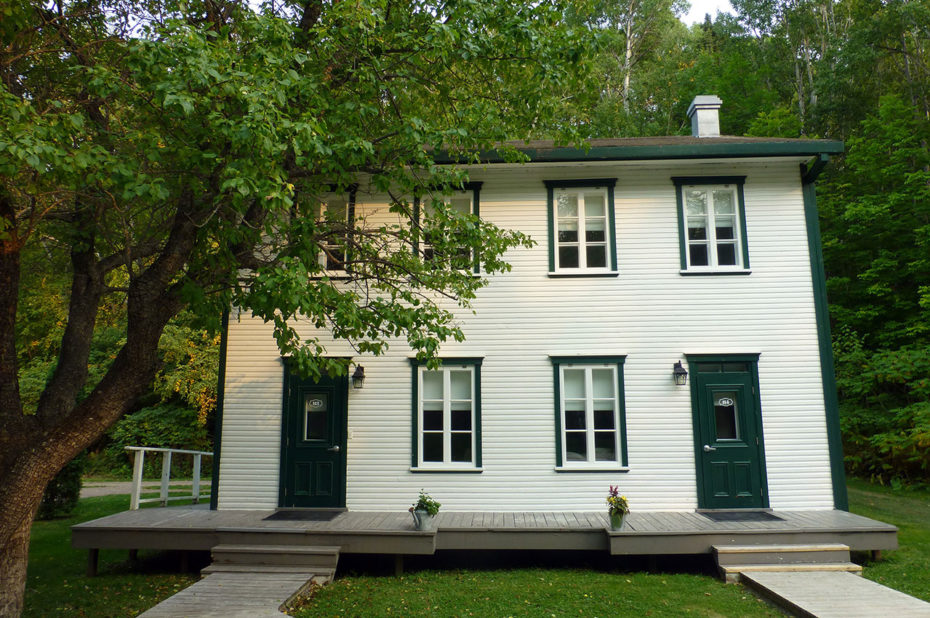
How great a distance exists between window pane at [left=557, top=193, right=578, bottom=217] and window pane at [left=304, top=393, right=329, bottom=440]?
5.04 meters

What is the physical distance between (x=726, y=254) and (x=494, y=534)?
19.4 feet

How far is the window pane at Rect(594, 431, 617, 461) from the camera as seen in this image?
9.80 metres

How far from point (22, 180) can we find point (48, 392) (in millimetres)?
2081

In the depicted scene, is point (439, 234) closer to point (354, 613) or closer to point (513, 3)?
point (513, 3)

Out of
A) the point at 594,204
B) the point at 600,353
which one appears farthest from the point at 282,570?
the point at 594,204

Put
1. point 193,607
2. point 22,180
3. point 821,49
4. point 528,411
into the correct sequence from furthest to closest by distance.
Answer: point 821,49
point 528,411
point 193,607
point 22,180

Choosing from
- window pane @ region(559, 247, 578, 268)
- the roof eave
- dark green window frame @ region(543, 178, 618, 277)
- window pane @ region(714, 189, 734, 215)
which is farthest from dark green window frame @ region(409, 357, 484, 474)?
window pane @ region(714, 189, 734, 215)

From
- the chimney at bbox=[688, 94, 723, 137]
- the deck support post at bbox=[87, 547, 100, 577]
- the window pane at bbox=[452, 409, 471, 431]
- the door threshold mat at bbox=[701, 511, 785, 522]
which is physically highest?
the chimney at bbox=[688, 94, 723, 137]

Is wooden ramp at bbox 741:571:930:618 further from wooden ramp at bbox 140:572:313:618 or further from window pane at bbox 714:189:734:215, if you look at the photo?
window pane at bbox 714:189:734:215

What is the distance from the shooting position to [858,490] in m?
13.3

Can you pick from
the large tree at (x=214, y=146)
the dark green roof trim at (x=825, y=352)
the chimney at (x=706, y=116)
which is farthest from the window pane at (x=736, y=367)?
the chimney at (x=706, y=116)

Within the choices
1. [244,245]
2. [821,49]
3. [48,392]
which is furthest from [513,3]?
[821,49]

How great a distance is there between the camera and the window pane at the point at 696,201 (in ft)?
34.1

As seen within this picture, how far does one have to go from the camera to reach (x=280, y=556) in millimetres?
8117
